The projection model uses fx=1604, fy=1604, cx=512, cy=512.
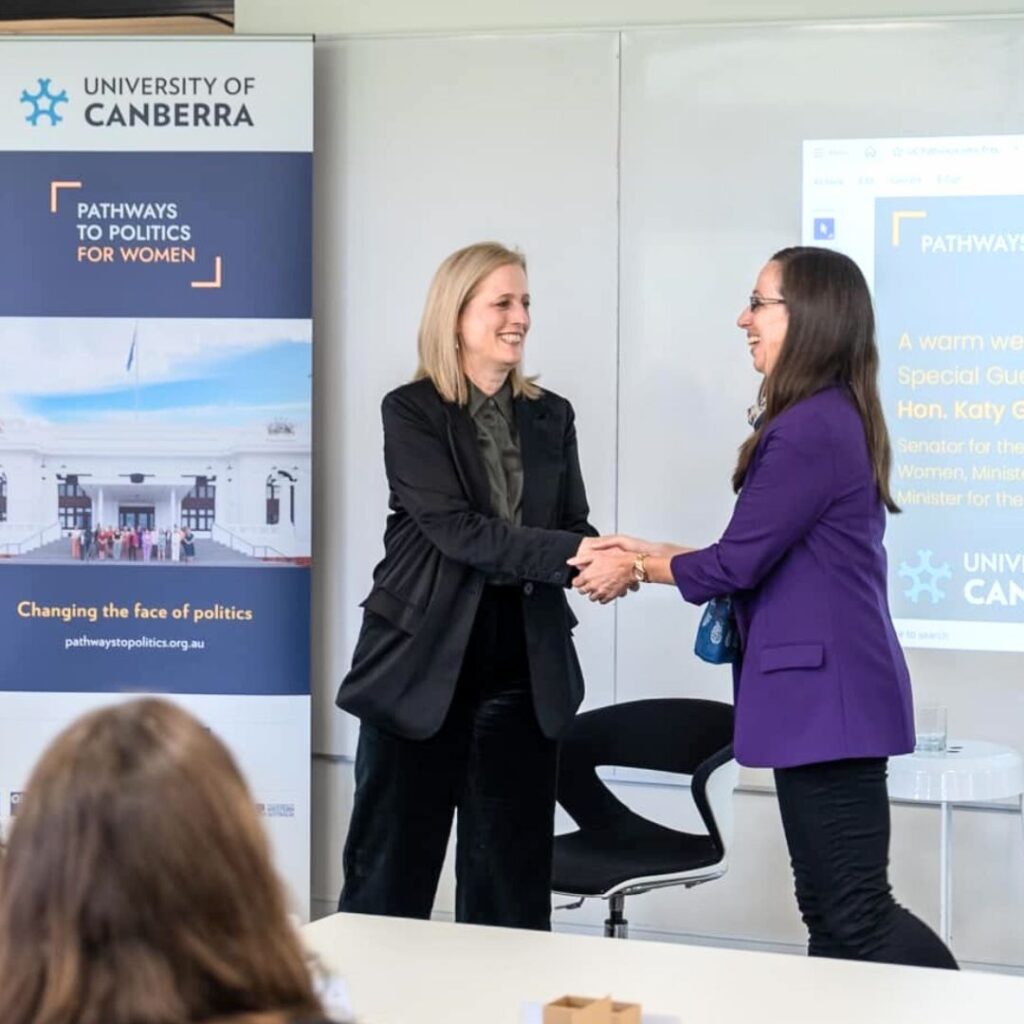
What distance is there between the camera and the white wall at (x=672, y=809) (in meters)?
4.54

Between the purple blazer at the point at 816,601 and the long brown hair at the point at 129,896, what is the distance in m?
1.92

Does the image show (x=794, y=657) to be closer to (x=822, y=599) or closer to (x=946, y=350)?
(x=822, y=599)

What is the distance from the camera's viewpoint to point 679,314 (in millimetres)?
4664

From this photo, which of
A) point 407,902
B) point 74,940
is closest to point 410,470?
point 407,902

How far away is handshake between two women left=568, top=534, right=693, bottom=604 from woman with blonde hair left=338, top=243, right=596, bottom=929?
3 centimetres

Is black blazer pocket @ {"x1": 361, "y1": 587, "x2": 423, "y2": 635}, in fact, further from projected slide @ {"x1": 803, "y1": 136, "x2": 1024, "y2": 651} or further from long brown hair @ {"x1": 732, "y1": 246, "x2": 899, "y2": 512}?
projected slide @ {"x1": 803, "y1": 136, "x2": 1024, "y2": 651}

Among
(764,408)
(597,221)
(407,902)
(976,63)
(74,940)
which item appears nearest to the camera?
(74,940)

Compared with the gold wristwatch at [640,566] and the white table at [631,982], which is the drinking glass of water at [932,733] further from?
the white table at [631,982]

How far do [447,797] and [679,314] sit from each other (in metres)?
1.87

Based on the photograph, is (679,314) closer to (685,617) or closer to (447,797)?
(685,617)

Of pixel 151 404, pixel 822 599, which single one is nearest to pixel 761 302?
pixel 822 599

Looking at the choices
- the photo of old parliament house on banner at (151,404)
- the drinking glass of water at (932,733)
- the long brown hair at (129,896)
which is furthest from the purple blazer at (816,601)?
the photo of old parliament house on banner at (151,404)

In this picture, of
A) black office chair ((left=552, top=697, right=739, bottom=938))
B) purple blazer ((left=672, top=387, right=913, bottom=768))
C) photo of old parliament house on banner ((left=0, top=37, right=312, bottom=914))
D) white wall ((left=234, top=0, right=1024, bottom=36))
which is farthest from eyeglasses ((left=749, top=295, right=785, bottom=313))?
photo of old parliament house on banner ((left=0, top=37, right=312, bottom=914))

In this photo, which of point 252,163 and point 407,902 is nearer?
point 407,902
